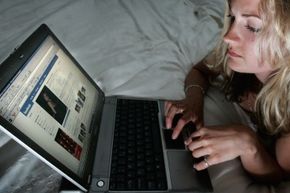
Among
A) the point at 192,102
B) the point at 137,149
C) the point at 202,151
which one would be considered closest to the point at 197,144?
the point at 202,151

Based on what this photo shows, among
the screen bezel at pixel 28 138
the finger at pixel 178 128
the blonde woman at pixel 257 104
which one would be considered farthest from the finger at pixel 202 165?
the screen bezel at pixel 28 138

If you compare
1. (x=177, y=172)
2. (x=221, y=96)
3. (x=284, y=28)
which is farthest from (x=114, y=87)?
(x=284, y=28)

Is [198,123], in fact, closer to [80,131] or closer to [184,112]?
[184,112]

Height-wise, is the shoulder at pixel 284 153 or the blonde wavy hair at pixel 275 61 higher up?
the blonde wavy hair at pixel 275 61

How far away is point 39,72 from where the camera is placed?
695 millimetres

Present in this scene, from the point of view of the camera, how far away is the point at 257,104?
903 millimetres

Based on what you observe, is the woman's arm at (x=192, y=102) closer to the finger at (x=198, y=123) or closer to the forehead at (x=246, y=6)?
the finger at (x=198, y=123)

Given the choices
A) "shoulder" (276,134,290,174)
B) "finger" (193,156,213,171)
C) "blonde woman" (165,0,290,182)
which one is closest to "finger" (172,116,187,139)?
"blonde woman" (165,0,290,182)

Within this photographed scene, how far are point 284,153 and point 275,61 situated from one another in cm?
23

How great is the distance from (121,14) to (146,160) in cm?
97

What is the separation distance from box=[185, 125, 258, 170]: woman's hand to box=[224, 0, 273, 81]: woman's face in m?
0.20

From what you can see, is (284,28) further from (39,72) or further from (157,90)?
(39,72)

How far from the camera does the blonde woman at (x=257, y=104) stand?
674 mm

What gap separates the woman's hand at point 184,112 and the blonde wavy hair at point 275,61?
7.3 inches
